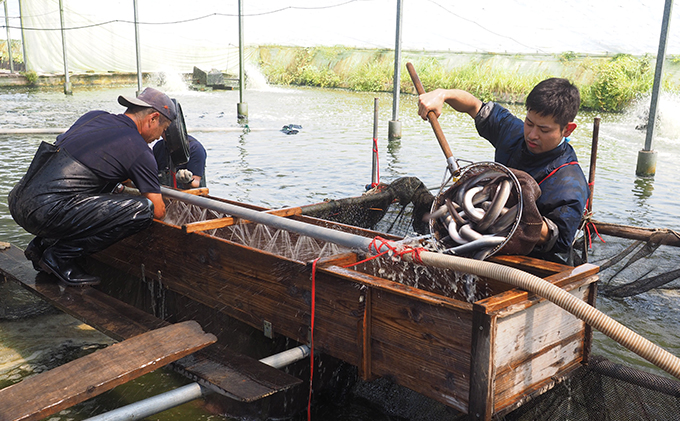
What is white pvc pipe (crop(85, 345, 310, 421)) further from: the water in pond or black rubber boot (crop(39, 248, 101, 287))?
black rubber boot (crop(39, 248, 101, 287))

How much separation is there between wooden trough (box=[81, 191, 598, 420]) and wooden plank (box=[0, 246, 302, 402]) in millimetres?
353

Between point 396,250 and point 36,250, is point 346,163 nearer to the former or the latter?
point 36,250

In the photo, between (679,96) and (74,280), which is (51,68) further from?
(74,280)

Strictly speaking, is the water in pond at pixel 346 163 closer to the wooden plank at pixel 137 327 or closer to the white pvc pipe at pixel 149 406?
the wooden plank at pixel 137 327

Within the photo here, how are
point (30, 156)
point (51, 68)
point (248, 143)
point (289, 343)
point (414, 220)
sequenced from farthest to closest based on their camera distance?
point (51, 68) → point (248, 143) → point (30, 156) → point (414, 220) → point (289, 343)

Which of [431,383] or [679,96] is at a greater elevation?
[679,96]

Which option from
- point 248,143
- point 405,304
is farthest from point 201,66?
point 405,304

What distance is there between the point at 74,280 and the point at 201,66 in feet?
136

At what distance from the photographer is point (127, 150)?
14.1 feet

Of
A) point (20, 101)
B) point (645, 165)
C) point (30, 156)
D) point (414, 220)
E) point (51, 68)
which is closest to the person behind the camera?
point (414, 220)

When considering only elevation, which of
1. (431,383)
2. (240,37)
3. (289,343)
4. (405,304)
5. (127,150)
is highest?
(240,37)

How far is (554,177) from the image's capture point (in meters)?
3.45

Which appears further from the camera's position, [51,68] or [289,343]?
[51,68]

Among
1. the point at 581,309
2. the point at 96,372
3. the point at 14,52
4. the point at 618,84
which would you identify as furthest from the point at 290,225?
the point at 14,52
